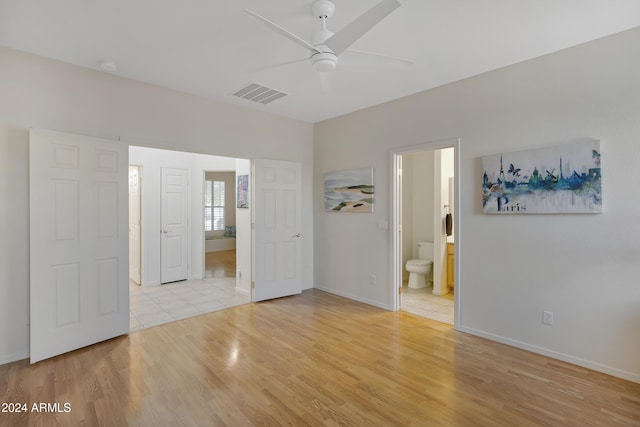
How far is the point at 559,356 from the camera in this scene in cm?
275

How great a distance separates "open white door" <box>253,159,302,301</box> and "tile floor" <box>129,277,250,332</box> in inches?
20.0

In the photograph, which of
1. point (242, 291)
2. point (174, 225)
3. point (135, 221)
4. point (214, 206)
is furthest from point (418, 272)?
point (214, 206)

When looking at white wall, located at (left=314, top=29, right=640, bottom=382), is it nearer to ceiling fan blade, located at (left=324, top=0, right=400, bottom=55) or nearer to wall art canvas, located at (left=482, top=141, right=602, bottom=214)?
wall art canvas, located at (left=482, top=141, right=602, bottom=214)

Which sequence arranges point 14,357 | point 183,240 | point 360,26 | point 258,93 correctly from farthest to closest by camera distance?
1. point 183,240
2. point 258,93
3. point 14,357
4. point 360,26

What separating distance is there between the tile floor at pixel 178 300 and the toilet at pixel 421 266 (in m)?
2.78

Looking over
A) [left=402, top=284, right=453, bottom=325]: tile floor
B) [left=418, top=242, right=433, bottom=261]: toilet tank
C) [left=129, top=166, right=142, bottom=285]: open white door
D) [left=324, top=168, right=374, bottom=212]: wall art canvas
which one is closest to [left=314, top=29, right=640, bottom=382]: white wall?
[left=402, top=284, right=453, bottom=325]: tile floor

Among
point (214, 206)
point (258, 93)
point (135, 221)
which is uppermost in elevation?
point (258, 93)

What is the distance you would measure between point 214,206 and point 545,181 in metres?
9.37

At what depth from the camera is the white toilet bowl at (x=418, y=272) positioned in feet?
16.5

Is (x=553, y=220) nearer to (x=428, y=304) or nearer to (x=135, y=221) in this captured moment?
(x=428, y=304)

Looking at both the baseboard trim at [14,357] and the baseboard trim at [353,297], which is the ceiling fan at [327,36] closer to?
the baseboard trim at [353,297]

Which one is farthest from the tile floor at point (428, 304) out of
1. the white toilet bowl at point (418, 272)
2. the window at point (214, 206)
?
the window at point (214, 206)

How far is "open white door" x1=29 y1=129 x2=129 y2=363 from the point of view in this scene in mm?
2707

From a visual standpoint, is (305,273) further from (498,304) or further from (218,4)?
(218,4)
